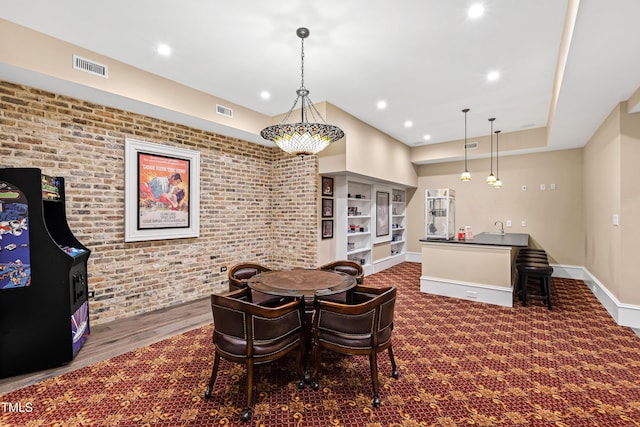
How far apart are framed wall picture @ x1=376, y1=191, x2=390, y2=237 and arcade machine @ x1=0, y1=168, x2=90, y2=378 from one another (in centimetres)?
564

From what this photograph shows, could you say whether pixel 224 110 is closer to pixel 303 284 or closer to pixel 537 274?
pixel 303 284

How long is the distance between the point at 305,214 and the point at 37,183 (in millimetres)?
3543

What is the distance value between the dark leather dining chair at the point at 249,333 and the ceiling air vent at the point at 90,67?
2.99m

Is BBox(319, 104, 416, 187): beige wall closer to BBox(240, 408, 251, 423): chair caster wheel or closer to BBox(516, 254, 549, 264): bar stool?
BBox(516, 254, 549, 264): bar stool

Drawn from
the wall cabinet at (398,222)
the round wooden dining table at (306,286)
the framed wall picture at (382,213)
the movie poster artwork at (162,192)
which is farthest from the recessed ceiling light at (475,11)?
the wall cabinet at (398,222)

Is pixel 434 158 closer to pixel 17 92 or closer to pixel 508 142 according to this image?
pixel 508 142

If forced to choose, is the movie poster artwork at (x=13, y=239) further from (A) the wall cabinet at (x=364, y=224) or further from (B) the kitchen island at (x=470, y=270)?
(B) the kitchen island at (x=470, y=270)

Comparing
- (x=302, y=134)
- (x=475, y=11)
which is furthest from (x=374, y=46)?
(x=302, y=134)

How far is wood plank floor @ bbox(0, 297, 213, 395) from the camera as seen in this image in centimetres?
256

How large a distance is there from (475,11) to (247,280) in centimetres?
330

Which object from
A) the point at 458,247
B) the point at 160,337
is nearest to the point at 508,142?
the point at 458,247

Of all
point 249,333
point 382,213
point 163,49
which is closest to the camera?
point 249,333

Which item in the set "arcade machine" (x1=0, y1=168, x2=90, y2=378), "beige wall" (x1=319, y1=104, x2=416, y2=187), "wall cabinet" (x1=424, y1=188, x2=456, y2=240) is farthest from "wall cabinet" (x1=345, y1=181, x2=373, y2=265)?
"arcade machine" (x1=0, y1=168, x2=90, y2=378)

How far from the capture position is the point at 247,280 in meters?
3.04
